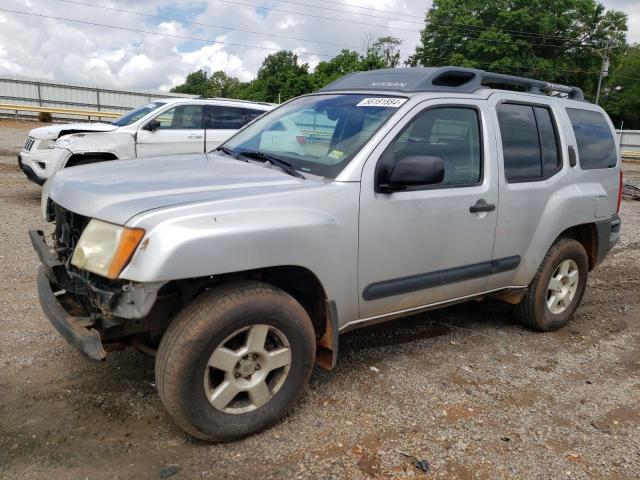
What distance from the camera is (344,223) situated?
2.92 meters

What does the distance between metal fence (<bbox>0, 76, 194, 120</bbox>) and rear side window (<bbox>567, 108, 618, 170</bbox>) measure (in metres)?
25.3

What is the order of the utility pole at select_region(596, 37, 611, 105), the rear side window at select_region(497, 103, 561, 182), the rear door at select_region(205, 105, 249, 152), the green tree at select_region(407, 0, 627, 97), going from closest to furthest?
the rear side window at select_region(497, 103, 561, 182), the rear door at select_region(205, 105, 249, 152), the utility pole at select_region(596, 37, 611, 105), the green tree at select_region(407, 0, 627, 97)

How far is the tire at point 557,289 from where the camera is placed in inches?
168

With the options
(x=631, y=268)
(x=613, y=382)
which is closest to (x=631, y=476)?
(x=613, y=382)

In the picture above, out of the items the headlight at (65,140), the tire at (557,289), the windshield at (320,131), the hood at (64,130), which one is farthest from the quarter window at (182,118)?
the tire at (557,289)

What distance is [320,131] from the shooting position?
3.50 meters

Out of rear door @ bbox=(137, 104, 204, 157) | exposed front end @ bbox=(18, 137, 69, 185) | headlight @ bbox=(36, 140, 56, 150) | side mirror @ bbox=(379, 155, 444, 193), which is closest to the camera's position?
side mirror @ bbox=(379, 155, 444, 193)

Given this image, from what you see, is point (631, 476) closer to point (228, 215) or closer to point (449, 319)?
point (449, 319)

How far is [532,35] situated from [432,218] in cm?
5156

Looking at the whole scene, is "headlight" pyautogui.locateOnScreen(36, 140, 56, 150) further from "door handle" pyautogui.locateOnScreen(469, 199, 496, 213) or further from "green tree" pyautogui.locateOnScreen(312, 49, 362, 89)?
"green tree" pyautogui.locateOnScreen(312, 49, 362, 89)

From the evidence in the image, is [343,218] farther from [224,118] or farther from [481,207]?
[224,118]

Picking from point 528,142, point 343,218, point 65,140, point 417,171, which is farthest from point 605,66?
point 343,218

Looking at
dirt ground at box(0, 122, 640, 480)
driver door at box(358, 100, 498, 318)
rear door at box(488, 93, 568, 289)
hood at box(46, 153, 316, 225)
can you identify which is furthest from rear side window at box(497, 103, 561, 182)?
hood at box(46, 153, 316, 225)

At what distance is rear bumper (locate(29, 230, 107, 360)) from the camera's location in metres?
2.46
